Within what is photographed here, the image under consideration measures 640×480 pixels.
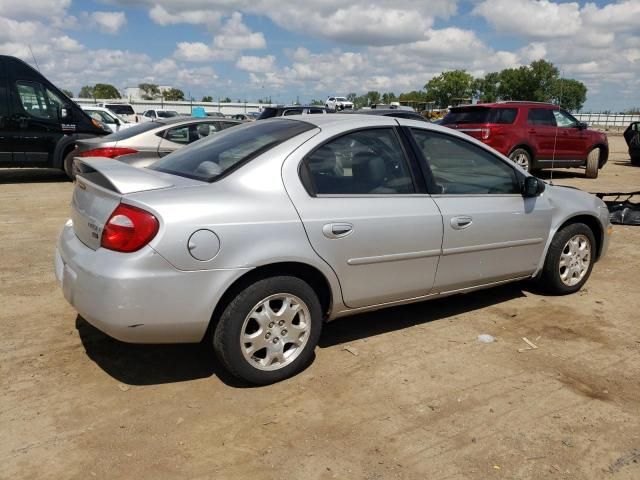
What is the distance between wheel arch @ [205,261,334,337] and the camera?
314cm

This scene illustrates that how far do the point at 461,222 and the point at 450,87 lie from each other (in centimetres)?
10013

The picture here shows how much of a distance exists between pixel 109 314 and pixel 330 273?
128 centimetres

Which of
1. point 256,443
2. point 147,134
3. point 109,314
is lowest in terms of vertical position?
point 256,443

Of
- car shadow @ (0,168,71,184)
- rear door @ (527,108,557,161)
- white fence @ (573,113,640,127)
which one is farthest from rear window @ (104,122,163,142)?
white fence @ (573,113,640,127)

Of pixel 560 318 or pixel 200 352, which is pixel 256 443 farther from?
pixel 560 318

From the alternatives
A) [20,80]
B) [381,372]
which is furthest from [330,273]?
[20,80]

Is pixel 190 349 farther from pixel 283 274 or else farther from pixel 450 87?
pixel 450 87

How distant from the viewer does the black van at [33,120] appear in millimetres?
10750

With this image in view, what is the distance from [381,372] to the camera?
3.55m

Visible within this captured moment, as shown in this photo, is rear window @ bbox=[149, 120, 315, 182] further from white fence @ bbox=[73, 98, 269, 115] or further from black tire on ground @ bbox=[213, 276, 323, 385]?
white fence @ bbox=[73, 98, 269, 115]

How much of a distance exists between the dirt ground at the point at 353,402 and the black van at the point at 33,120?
290 inches

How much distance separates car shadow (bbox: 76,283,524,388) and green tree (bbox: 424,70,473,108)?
3799 inches

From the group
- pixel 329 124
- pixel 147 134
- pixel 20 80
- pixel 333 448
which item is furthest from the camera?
pixel 20 80

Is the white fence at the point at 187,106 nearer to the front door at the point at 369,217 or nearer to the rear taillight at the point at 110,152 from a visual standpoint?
the rear taillight at the point at 110,152
